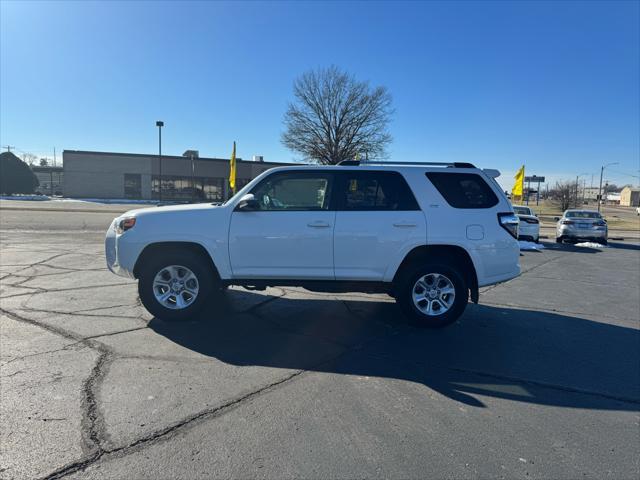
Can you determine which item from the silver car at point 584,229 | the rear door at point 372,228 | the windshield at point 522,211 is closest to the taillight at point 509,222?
the rear door at point 372,228

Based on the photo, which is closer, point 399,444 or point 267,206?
point 399,444

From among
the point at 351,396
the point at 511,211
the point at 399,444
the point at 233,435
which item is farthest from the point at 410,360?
the point at 511,211

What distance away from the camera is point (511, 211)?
5.39 meters

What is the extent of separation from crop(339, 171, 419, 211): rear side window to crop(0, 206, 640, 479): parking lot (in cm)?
153

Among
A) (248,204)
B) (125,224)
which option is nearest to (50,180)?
(125,224)

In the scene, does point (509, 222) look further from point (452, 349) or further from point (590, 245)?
point (590, 245)

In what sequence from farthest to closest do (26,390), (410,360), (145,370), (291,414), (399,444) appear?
1. (410,360)
2. (145,370)
3. (26,390)
4. (291,414)
5. (399,444)

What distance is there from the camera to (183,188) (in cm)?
4912

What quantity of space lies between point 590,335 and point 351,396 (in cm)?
364

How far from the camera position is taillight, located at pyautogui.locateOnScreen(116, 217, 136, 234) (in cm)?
528

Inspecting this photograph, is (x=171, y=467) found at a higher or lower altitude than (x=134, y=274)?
lower

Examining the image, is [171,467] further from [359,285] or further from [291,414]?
[359,285]

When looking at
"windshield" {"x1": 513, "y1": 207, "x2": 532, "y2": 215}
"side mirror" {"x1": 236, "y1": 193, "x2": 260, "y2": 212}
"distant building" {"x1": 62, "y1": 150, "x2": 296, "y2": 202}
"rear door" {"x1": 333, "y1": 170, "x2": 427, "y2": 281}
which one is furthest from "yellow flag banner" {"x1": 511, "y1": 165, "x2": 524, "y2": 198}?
"distant building" {"x1": 62, "y1": 150, "x2": 296, "y2": 202}

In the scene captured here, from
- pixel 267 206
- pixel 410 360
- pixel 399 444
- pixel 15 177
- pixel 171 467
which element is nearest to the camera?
pixel 171 467
